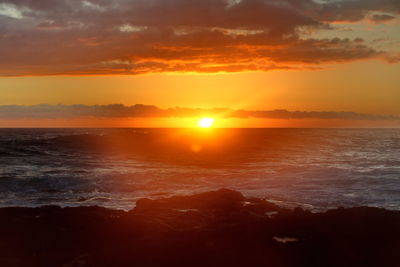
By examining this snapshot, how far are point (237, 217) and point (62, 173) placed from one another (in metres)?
27.3

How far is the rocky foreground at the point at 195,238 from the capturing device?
12.5 meters

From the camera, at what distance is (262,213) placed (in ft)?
63.7

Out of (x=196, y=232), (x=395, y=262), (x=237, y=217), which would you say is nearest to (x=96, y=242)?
(x=196, y=232)

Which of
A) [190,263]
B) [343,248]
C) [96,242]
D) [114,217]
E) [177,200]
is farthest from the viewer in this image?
[177,200]

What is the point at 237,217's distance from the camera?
17359mm

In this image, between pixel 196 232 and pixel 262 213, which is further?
pixel 262 213

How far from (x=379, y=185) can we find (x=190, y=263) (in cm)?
2398

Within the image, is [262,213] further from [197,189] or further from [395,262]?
[197,189]

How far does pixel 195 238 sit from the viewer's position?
45.3ft

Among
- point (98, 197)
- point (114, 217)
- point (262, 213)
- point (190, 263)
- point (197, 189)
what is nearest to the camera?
point (190, 263)

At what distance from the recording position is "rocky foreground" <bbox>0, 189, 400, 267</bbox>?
12.5m

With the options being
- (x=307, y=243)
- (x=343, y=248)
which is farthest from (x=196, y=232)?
(x=343, y=248)

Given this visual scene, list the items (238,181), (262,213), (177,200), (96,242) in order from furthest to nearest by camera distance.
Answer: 1. (238,181)
2. (177,200)
3. (262,213)
4. (96,242)

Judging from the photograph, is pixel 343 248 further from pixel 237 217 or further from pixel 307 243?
pixel 237 217
